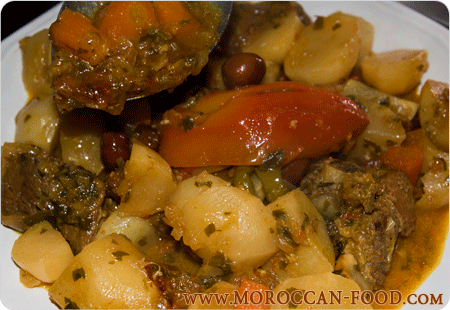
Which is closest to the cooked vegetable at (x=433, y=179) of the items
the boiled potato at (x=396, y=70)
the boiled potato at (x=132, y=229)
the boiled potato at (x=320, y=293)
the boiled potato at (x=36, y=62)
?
the boiled potato at (x=396, y=70)

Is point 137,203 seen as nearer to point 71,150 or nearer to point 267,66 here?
point 71,150

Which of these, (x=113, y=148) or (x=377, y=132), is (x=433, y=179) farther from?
(x=113, y=148)

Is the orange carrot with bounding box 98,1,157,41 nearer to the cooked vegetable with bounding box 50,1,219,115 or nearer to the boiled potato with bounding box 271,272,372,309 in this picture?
the cooked vegetable with bounding box 50,1,219,115

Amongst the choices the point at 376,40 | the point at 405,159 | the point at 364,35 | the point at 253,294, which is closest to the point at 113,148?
the point at 253,294

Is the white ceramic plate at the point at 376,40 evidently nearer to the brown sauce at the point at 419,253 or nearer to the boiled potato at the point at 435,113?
the brown sauce at the point at 419,253

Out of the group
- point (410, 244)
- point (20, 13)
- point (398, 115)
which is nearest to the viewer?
point (410, 244)

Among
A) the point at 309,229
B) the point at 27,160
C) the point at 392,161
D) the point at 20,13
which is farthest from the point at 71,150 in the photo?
the point at 392,161

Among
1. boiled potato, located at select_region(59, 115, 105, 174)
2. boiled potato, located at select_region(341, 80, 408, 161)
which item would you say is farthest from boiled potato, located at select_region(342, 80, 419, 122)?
boiled potato, located at select_region(59, 115, 105, 174)
